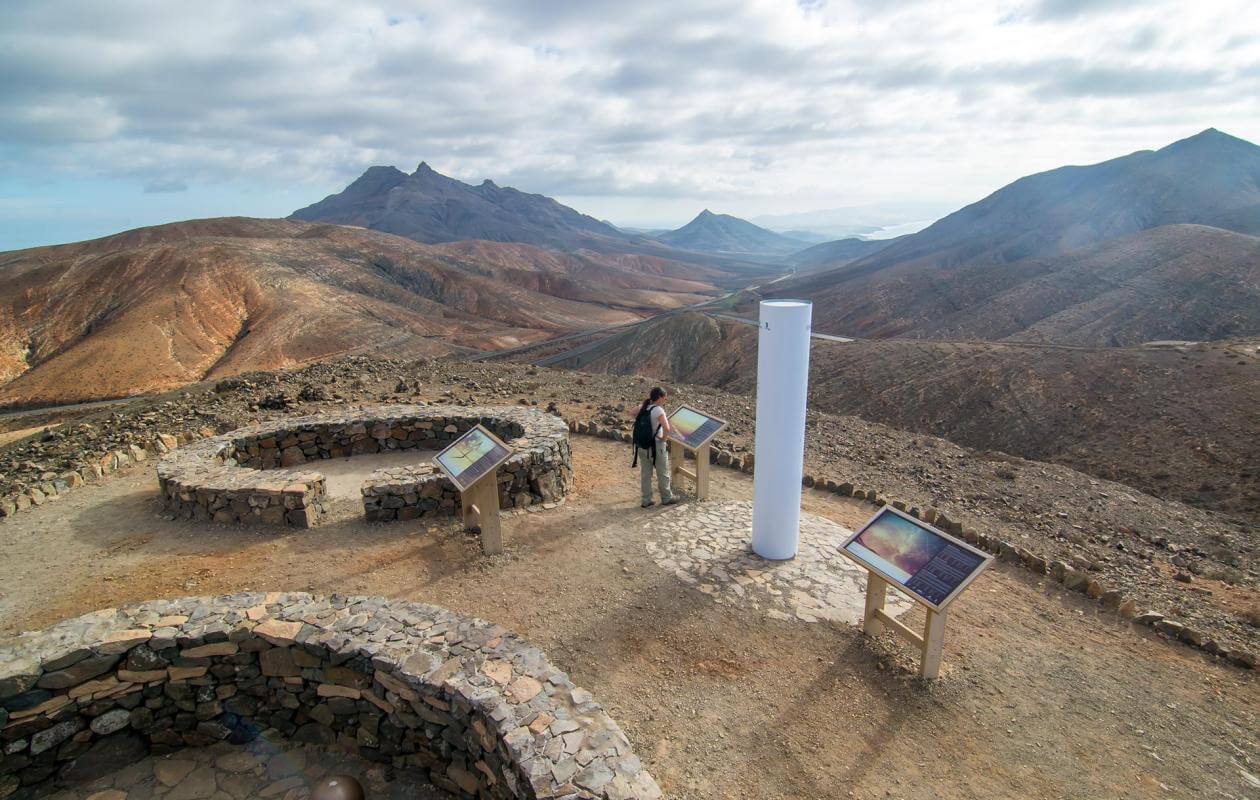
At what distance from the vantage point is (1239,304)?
40062 millimetres

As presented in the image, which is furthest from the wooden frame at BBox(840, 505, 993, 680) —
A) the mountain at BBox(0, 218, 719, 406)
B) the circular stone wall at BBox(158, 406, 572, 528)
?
the mountain at BBox(0, 218, 719, 406)

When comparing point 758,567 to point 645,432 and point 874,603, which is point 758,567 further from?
point 645,432

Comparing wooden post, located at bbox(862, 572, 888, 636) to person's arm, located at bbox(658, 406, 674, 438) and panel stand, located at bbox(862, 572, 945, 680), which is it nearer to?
panel stand, located at bbox(862, 572, 945, 680)

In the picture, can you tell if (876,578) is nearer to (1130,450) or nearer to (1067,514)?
(1067,514)

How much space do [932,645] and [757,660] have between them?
1765 mm

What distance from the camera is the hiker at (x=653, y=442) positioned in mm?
9688

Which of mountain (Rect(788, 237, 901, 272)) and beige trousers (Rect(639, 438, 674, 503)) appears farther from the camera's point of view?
mountain (Rect(788, 237, 901, 272))

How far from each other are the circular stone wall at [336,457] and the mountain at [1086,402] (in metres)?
18.9

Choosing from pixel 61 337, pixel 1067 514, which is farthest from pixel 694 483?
pixel 61 337

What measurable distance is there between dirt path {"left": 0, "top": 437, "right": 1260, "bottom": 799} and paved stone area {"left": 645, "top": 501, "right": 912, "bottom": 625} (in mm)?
285

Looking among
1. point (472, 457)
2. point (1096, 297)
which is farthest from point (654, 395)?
point (1096, 297)

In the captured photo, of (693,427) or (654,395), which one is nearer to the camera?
(654,395)

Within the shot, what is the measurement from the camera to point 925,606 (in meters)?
6.33

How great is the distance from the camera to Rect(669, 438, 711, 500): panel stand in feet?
34.5
